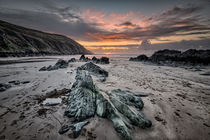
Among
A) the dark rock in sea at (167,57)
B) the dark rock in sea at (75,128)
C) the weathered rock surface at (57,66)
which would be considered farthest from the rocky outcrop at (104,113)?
the dark rock in sea at (167,57)

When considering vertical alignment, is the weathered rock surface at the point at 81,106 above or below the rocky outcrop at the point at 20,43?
below

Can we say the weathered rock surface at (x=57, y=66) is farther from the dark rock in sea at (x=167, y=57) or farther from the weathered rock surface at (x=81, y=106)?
the dark rock in sea at (x=167, y=57)

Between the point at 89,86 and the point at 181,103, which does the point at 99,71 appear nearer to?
the point at 89,86

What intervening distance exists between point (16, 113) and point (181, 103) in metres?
9.95

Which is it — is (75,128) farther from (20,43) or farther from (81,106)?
(20,43)

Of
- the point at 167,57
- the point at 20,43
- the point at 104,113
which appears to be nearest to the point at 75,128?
the point at 104,113

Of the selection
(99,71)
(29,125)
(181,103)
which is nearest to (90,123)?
(29,125)

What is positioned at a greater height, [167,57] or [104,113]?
[167,57]

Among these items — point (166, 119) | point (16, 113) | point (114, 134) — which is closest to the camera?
point (114, 134)

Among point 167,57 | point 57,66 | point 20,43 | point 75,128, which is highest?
point 20,43

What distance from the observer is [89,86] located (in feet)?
17.9

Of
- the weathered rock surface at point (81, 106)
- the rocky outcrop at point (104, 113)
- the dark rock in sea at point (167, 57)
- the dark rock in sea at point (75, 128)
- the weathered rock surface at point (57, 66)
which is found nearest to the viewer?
the dark rock in sea at point (75, 128)

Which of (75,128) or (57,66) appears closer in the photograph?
(75,128)

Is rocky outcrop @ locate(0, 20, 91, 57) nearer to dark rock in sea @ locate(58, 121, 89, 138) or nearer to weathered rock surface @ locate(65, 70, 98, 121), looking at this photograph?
weathered rock surface @ locate(65, 70, 98, 121)
